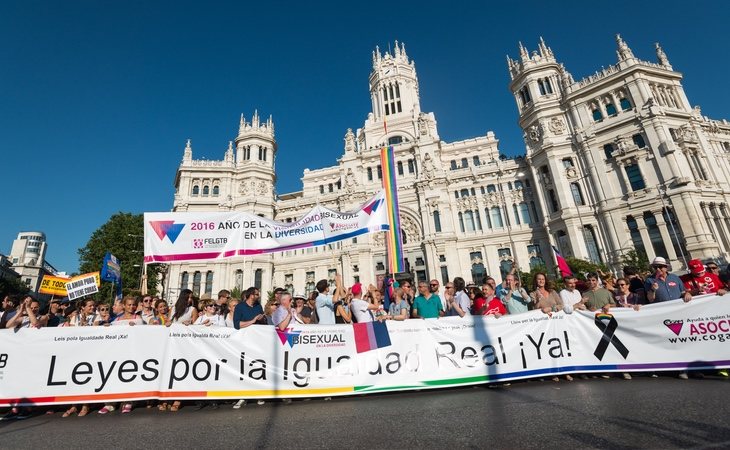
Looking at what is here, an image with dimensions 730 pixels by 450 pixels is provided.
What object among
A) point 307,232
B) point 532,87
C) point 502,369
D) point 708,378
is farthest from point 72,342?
point 532,87

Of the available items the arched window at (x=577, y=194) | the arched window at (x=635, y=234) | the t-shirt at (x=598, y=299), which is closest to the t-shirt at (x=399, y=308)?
the t-shirt at (x=598, y=299)

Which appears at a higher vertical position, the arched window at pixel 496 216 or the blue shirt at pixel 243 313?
the arched window at pixel 496 216

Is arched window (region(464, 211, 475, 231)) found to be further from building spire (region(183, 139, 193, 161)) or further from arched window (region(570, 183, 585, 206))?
building spire (region(183, 139, 193, 161))

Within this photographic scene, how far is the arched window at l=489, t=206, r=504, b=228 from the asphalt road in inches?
1560

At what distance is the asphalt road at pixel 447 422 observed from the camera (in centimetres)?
385

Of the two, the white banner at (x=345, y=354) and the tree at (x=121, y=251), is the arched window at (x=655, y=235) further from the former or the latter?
the tree at (x=121, y=251)

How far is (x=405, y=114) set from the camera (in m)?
54.8

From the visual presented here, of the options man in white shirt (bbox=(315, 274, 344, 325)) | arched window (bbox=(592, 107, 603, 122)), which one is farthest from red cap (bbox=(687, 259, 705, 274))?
arched window (bbox=(592, 107, 603, 122))

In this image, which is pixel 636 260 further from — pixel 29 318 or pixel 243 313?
pixel 29 318

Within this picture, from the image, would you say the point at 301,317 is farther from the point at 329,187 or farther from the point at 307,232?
the point at 329,187

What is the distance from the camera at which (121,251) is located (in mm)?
37000

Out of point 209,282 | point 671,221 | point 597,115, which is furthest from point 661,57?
point 209,282

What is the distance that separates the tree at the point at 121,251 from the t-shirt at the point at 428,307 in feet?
122

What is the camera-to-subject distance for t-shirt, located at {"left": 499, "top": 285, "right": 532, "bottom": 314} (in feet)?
25.2
